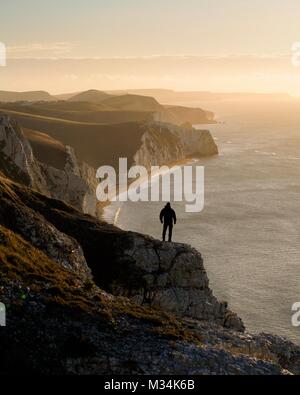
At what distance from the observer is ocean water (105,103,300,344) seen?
53.6 meters

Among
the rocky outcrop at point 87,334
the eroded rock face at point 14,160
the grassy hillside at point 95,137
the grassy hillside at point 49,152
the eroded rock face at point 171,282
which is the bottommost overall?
the rocky outcrop at point 87,334

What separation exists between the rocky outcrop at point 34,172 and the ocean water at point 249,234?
7.94 m

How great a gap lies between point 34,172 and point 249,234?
32699mm

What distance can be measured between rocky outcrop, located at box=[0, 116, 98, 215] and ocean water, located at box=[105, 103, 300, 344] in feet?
26.1

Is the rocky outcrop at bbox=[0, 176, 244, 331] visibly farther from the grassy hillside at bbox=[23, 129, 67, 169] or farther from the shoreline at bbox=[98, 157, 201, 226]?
the grassy hillside at bbox=[23, 129, 67, 169]

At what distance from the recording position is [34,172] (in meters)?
70.4

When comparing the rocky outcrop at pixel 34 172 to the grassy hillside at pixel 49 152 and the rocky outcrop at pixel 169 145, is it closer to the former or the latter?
the grassy hillside at pixel 49 152

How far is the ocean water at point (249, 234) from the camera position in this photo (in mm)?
53562

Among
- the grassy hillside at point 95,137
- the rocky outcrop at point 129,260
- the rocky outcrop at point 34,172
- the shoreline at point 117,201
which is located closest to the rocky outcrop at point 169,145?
the shoreline at point 117,201

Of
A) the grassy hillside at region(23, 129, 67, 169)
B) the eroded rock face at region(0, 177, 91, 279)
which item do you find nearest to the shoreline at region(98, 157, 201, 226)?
the grassy hillside at region(23, 129, 67, 169)

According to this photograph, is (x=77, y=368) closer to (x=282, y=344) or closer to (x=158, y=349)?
(x=158, y=349)

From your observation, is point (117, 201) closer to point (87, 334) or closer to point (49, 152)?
point (49, 152)

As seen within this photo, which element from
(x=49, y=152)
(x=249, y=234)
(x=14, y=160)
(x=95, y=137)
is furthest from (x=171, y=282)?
(x=95, y=137)
